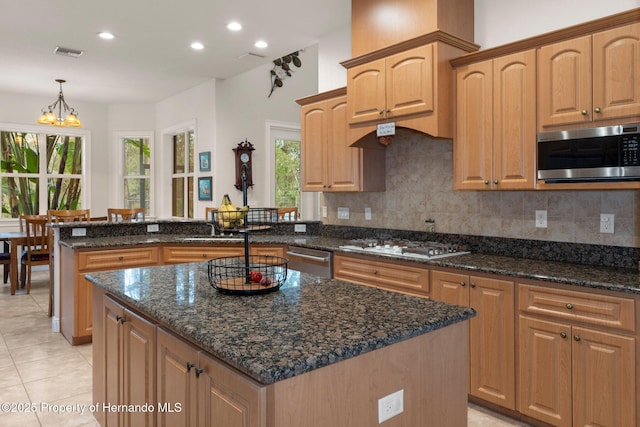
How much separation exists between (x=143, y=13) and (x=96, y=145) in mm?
4555

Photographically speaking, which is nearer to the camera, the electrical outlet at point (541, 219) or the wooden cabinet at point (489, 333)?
the wooden cabinet at point (489, 333)

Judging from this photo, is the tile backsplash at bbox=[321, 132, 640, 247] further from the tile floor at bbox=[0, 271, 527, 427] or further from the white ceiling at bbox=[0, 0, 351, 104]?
the white ceiling at bbox=[0, 0, 351, 104]

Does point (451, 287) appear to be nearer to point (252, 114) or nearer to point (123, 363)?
point (123, 363)

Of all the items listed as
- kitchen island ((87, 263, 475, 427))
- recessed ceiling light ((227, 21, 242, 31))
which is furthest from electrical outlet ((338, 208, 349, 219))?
kitchen island ((87, 263, 475, 427))

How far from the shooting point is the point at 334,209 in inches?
179

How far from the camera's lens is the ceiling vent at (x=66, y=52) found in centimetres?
497

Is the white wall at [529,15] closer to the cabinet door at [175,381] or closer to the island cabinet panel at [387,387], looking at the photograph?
the island cabinet panel at [387,387]

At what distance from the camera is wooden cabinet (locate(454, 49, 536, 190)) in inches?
106

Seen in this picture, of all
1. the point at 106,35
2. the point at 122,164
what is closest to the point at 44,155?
the point at 122,164

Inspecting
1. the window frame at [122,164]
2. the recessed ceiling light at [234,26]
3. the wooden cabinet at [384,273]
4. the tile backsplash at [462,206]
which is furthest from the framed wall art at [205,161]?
the wooden cabinet at [384,273]

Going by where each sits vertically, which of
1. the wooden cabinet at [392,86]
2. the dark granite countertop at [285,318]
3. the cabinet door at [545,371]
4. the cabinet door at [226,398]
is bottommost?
the cabinet door at [545,371]

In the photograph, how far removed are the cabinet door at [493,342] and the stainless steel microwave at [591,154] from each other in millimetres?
682

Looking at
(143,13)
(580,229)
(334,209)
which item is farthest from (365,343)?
(143,13)

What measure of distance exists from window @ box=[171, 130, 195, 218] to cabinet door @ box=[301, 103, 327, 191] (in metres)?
3.24
